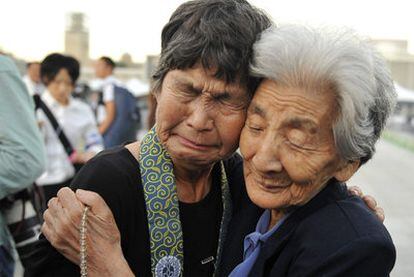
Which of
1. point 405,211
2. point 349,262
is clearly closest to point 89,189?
point 349,262

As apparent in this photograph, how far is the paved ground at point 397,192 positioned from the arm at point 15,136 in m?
2.55

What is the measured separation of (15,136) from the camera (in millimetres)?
2369

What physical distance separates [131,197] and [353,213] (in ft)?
→ 2.20

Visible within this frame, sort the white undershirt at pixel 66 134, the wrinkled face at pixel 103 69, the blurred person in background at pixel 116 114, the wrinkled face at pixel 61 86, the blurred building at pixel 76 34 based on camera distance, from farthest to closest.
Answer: the blurred building at pixel 76 34 < the wrinkled face at pixel 103 69 < the blurred person in background at pixel 116 114 < the wrinkled face at pixel 61 86 < the white undershirt at pixel 66 134

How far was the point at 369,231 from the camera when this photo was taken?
1360 mm

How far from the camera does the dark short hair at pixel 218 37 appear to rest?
151 centimetres

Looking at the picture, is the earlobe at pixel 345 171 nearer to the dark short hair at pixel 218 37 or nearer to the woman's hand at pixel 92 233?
the dark short hair at pixel 218 37

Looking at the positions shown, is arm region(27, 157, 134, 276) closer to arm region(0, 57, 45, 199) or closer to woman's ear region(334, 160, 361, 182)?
woman's ear region(334, 160, 361, 182)

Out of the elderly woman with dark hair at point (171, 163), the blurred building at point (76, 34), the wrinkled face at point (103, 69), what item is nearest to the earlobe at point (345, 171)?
the elderly woman with dark hair at point (171, 163)

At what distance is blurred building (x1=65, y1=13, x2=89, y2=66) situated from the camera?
28048mm

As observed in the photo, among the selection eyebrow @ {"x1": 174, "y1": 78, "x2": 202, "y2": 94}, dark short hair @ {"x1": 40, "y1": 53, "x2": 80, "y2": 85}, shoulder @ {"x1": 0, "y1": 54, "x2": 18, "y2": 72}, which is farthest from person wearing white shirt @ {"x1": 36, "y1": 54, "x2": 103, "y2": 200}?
eyebrow @ {"x1": 174, "y1": 78, "x2": 202, "y2": 94}

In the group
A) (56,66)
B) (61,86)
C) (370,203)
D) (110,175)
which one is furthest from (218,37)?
(56,66)

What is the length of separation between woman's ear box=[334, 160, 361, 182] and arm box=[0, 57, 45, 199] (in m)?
1.51

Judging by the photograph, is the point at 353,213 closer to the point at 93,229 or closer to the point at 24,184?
the point at 93,229
